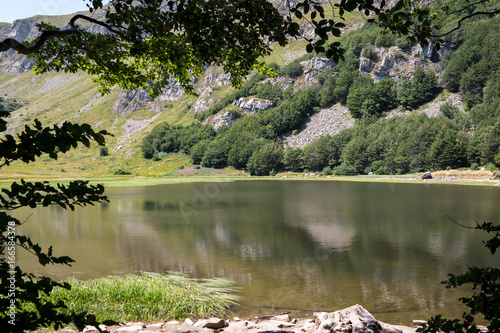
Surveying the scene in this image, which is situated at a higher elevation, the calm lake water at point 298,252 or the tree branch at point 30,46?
the tree branch at point 30,46

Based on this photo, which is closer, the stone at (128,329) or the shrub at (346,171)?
the stone at (128,329)

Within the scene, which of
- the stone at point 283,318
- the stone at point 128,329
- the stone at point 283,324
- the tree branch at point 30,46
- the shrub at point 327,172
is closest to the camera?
the tree branch at point 30,46

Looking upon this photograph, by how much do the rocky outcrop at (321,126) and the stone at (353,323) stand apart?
16940cm

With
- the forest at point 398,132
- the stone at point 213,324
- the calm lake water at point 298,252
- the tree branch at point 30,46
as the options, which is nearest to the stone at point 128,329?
the stone at point 213,324

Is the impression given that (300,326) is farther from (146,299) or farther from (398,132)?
(398,132)

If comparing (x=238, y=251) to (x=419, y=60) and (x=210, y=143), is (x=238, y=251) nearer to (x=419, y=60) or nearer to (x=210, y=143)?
(x=210, y=143)

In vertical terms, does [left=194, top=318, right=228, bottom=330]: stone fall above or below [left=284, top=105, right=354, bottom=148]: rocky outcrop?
below

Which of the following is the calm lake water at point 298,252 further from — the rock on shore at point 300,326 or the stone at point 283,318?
the rock on shore at point 300,326

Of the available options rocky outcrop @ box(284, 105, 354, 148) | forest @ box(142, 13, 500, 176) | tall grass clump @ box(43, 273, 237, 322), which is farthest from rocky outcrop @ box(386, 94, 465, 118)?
tall grass clump @ box(43, 273, 237, 322)

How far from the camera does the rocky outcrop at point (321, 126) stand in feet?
587

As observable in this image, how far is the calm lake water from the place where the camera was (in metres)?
10.6

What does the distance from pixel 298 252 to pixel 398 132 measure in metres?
120

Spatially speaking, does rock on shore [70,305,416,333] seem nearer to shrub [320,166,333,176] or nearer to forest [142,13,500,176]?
forest [142,13,500,176]

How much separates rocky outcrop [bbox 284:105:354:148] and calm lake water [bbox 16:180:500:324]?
14954cm
